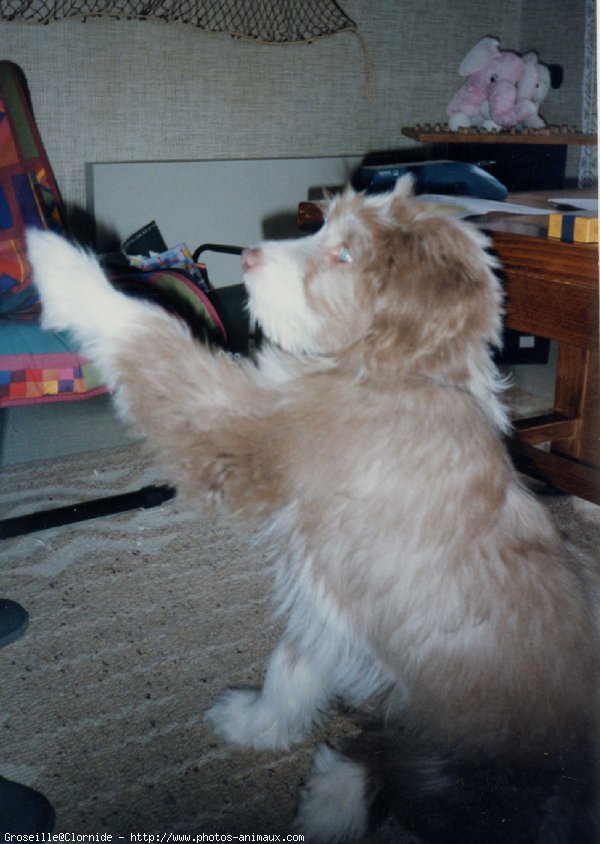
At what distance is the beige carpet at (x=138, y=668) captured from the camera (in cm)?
141

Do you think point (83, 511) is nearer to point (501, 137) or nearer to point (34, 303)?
point (34, 303)

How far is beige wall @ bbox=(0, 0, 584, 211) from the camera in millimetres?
3451

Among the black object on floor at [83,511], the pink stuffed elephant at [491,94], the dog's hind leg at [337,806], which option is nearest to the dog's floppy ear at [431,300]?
the dog's hind leg at [337,806]

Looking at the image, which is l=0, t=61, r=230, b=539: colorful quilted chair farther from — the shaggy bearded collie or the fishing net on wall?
the shaggy bearded collie

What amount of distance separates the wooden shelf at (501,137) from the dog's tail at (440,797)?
2.96 m

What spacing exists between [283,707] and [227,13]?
3490 mm

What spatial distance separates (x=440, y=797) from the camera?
1.23 meters

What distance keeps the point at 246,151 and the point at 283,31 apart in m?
0.65

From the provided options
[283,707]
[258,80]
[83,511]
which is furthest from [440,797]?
[258,80]

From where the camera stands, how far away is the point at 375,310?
1.34 meters

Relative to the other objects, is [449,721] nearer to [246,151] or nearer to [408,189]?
[408,189]

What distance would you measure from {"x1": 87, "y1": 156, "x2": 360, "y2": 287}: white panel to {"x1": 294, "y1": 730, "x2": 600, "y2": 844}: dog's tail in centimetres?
295

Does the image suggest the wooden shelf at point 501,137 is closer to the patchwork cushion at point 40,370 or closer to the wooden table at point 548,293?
the wooden table at point 548,293

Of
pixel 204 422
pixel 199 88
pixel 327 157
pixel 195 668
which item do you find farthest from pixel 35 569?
pixel 327 157
